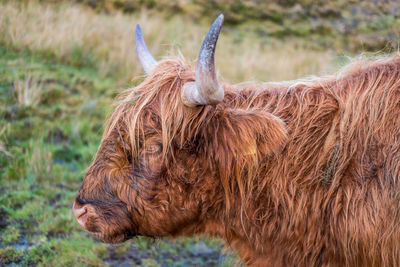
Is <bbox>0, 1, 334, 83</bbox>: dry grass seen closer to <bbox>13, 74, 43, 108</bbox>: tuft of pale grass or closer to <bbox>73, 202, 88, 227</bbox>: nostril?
<bbox>13, 74, 43, 108</bbox>: tuft of pale grass

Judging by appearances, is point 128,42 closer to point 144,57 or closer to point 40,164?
point 40,164

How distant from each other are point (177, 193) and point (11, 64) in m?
5.18

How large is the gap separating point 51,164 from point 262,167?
3.39 m

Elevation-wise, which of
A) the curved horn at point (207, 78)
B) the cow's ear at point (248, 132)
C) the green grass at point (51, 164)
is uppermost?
the curved horn at point (207, 78)

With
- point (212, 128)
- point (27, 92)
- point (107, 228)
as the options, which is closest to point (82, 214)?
point (107, 228)

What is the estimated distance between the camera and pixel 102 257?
4207 millimetres

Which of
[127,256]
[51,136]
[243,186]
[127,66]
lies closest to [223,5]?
[127,66]

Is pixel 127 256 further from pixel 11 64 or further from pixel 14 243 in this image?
pixel 11 64

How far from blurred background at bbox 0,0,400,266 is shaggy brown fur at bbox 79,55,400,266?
70 centimetres

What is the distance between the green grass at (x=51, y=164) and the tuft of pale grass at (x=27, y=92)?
0.5 inches

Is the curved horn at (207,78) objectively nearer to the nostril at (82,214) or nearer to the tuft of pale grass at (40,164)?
the nostril at (82,214)

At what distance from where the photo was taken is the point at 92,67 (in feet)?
26.1

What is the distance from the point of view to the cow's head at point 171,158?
2736mm

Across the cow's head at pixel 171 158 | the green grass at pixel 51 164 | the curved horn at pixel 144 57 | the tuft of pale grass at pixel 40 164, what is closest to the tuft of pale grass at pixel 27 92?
the green grass at pixel 51 164
